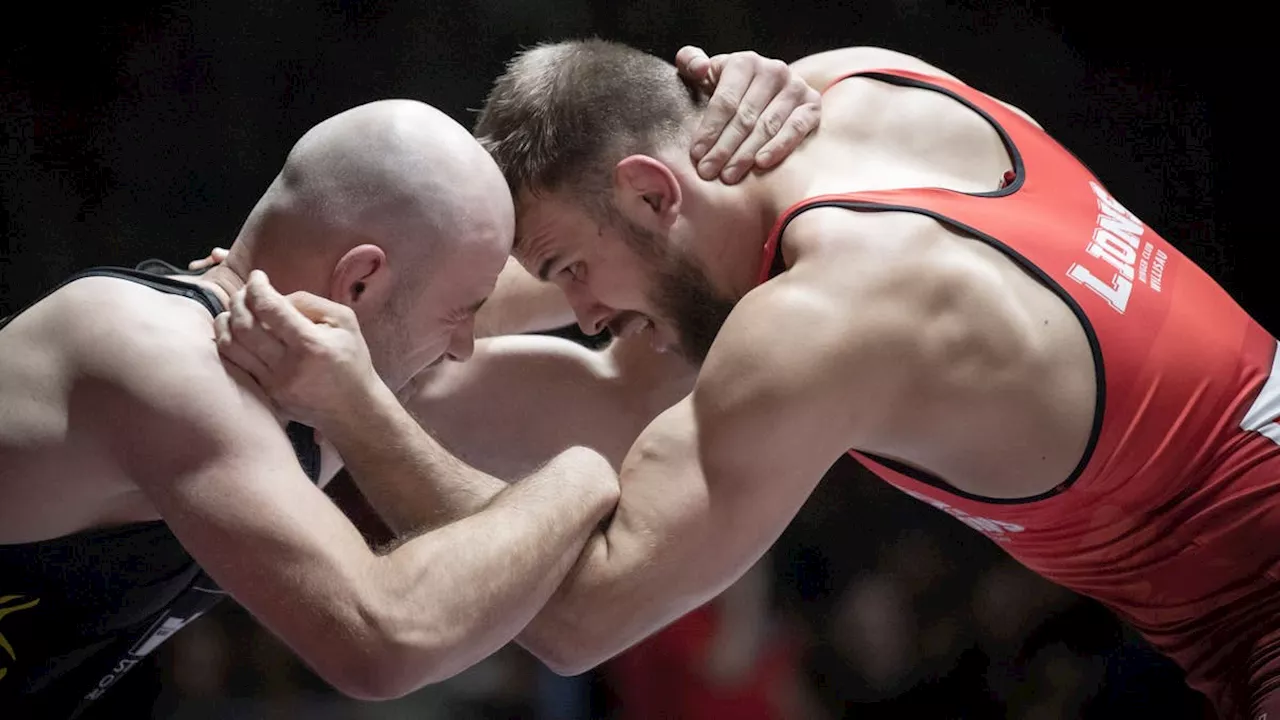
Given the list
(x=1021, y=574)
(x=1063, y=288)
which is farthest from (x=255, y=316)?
(x=1021, y=574)

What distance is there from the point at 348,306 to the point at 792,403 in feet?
2.33

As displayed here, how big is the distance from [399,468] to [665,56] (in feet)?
6.91

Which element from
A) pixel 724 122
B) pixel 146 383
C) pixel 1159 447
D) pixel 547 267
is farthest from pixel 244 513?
pixel 1159 447

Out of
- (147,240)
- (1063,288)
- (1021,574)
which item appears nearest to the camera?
(1063,288)

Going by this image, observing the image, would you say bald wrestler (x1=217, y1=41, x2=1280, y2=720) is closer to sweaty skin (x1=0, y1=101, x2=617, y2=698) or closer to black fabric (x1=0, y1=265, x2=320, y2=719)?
sweaty skin (x1=0, y1=101, x2=617, y2=698)

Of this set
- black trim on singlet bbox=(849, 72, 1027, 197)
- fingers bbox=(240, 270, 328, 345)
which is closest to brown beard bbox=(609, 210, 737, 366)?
black trim on singlet bbox=(849, 72, 1027, 197)

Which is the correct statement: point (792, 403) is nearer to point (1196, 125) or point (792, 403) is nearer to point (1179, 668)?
point (1179, 668)

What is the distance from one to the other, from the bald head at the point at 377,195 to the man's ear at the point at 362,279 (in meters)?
0.02

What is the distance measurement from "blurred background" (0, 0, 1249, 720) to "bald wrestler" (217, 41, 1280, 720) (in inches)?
58.3

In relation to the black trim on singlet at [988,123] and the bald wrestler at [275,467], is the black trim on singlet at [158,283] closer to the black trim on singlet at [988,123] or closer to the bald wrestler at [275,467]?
the bald wrestler at [275,467]

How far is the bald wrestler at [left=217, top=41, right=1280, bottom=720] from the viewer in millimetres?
1801

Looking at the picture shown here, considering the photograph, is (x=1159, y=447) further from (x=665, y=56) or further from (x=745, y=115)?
(x=665, y=56)

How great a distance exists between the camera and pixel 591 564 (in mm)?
1849

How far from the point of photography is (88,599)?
1936 millimetres
